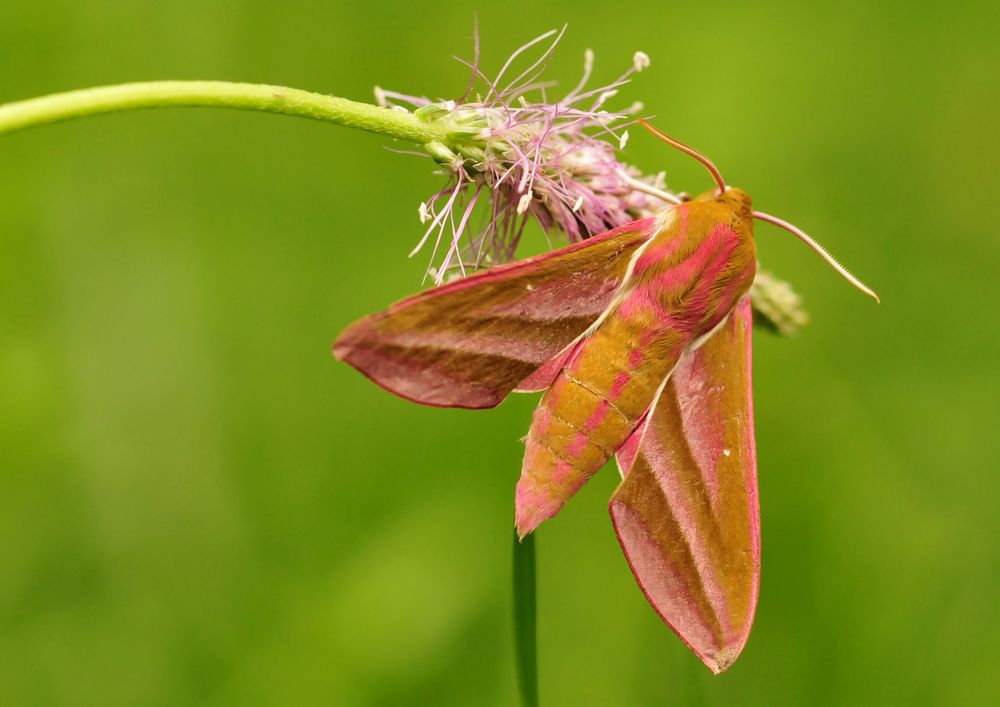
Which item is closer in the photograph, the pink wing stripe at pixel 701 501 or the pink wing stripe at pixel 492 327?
the pink wing stripe at pixel 492 327

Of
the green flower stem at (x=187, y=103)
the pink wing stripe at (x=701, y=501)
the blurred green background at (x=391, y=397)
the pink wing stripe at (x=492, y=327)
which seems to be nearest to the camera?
the green flower stem at (x=187, y=103)

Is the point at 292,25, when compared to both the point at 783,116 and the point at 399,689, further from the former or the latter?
the point at 399,689

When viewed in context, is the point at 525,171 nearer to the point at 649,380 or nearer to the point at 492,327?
the point at 492,327

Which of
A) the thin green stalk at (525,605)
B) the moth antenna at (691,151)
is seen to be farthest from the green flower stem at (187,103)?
the thin green stalk at (525,605)

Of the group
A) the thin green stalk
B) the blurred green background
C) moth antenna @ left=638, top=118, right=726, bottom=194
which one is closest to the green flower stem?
moth antenna @ left=638, top=118, right=726, bottom=194

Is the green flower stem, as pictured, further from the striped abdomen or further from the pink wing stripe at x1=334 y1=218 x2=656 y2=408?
the striped abdomen

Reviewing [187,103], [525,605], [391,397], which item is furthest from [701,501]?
[391,397]

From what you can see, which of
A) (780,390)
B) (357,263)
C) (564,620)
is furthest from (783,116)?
(564,620)

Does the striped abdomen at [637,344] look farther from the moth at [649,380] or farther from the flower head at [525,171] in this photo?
the flower head at [525,171]
